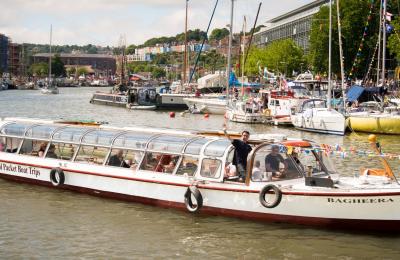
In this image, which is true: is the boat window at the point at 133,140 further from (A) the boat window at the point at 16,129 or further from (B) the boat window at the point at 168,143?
(A) the boat window at the point at 16,129

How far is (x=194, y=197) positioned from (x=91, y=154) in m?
6.10

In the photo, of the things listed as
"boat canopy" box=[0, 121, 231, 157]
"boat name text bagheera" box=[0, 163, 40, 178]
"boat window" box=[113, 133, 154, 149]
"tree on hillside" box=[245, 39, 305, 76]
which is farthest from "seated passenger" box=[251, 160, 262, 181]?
"tree on hillside" box=[245, 39, 305, 76]

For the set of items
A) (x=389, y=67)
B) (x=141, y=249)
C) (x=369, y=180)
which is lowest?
(x=141, y=249)

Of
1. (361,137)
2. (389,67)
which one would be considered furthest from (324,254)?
(389,67)

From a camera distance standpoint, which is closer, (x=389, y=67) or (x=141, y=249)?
(x=141, y=249)

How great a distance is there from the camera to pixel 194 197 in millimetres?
21406

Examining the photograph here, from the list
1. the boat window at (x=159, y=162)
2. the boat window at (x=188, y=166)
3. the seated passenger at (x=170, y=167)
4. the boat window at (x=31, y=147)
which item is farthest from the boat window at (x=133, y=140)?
the boat window at (x=31, y=147)

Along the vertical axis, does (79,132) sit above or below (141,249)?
above

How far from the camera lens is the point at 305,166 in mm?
21562

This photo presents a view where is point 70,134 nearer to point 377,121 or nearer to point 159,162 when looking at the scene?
point 159,162

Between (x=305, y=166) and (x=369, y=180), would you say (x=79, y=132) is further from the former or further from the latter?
(x=369, y=180)

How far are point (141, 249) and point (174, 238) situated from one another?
4.56 ft

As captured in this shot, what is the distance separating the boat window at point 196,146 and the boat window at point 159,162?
2.50 feet

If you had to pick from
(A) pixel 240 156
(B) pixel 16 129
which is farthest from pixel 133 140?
(B) pixel 16 129
